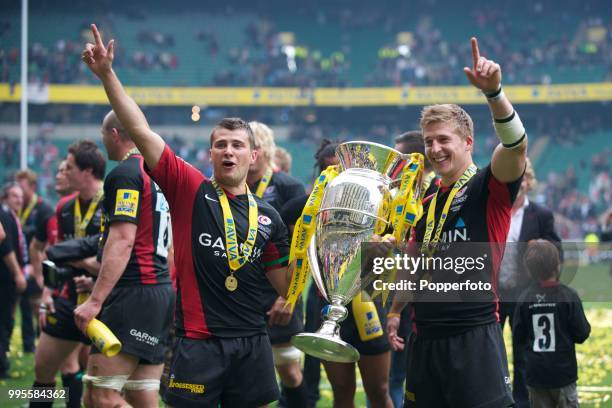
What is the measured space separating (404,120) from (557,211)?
29.5 feet

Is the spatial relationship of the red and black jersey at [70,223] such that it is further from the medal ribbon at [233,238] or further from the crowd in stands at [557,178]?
the crowd in stands at [557,178]

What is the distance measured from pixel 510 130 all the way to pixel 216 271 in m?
1.51

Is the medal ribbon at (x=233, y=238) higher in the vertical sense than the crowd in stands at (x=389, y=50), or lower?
lower

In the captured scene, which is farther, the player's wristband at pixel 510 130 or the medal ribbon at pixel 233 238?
the medal ribbon at pixel 233 238

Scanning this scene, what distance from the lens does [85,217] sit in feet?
19.7

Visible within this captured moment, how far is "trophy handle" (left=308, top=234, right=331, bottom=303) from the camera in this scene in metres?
3.64

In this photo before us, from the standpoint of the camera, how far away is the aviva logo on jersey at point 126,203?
191 inches

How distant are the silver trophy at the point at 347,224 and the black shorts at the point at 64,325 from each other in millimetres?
2677

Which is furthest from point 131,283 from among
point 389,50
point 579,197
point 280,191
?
point 389,50

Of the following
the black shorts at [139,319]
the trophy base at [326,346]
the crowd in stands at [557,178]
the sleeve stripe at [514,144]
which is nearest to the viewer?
the trophy base at [326,346]

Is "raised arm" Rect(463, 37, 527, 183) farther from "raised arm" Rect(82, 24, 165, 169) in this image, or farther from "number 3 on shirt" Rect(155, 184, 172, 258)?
"number 3 on shirt" Rect(155, 184, 172, 258)

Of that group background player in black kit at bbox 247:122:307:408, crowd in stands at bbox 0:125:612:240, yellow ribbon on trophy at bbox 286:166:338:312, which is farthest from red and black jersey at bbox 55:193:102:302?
crowd in stands at bbox 0:125:612:240

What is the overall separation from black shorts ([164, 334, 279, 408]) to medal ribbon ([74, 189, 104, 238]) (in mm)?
2196

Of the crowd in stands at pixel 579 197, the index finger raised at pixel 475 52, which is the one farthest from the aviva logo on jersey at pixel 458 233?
the crowd in stands at pixel 579 197
